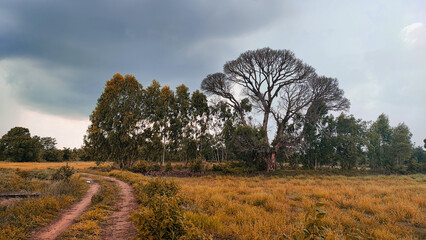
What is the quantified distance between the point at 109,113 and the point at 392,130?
63171mm

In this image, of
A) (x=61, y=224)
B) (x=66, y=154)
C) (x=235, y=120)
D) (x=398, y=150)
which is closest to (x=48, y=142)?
(x=66, y=154)

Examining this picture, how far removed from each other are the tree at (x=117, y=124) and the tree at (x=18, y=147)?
119 ft

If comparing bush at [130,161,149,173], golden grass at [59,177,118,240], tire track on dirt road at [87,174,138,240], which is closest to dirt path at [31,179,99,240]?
golden grass at [59,177,118,240]

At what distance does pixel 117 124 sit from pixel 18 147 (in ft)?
137

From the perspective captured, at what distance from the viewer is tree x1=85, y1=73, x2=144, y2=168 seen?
28.5 metres

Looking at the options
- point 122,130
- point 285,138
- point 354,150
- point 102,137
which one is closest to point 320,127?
point 354,150

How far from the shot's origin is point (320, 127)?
35.8 metres

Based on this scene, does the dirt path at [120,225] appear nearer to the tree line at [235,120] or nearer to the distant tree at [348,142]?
the tree line at [235,120]

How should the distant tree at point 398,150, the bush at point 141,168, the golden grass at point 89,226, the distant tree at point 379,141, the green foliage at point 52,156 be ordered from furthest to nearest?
the green foliage at point 52,156 < the distant tree at point 379,141 < the distant tree at point 398,150 < the bush at point 141,168 < the golden grass at point 89,226

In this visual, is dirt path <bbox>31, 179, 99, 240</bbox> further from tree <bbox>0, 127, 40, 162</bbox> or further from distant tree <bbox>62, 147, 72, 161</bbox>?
distant tree <bbox>62, 147, 72, 161</bbox>

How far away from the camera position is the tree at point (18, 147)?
159 ft

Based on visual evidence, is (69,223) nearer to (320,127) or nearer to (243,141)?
(243,141)

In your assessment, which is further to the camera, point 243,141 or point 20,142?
point 20,142

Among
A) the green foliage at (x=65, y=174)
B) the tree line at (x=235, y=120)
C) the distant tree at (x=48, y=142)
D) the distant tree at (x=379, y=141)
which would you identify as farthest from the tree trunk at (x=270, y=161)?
the distant tree at (x=48, y=142)
